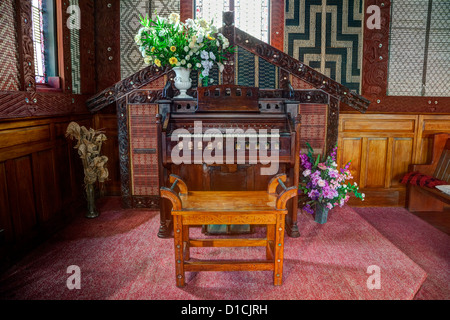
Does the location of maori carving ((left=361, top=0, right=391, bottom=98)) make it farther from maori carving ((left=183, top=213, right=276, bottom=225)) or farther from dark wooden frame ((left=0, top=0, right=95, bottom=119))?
dark wooden frame ((left=0, top=0, right=95, bottom=119))

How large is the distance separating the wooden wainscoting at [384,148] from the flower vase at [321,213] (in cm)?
92

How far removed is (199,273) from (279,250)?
2.19ft

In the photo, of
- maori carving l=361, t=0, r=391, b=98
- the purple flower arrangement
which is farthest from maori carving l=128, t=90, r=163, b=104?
maori carving l=361, t=0, r=391, b=98

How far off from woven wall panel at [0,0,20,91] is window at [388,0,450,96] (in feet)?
14.3

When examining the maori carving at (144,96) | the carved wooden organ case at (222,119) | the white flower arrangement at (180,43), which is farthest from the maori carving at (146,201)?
the white flower arrangement at (180,43)

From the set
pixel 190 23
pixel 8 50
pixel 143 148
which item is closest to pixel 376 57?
pixel 190 23

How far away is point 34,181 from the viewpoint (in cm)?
304

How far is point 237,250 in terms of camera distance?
3002 mm

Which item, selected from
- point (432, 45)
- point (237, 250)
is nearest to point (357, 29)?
point (432, 45)

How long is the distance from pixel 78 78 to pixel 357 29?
372 centimetres

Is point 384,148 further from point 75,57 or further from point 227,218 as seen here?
point 75,57

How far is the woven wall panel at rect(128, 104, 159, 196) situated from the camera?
3963mm

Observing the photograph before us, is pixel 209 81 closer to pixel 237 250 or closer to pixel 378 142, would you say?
pixel 237 250

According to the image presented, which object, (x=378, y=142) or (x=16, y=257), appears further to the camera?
(x=378, y=142)
